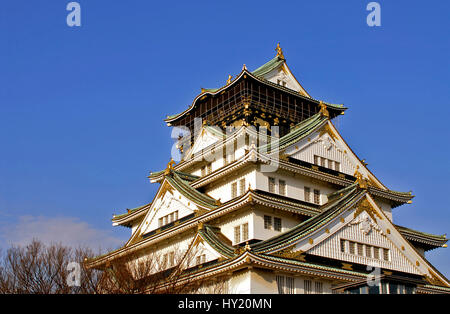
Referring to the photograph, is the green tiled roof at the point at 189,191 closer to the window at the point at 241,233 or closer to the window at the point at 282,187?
the window at the point at 241,233

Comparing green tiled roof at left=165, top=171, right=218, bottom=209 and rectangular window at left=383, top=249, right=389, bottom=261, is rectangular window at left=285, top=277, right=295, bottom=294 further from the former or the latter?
rectangular window at left=383, top=249, right=389, bottom=261

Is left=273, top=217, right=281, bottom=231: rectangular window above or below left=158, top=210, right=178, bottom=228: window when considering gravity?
below

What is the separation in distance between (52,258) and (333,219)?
18816mm

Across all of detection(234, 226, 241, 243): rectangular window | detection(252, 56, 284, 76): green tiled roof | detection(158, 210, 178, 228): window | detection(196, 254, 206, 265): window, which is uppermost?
detection(252, 56, 284, 76): green tiled roof

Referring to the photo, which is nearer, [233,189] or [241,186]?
[241,186]

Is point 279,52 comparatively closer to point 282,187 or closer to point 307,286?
point 282,187

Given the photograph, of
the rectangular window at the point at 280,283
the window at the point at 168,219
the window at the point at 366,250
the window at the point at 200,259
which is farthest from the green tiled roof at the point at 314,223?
the window at the point at 168,219

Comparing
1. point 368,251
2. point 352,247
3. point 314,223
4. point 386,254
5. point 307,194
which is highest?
point 307,194

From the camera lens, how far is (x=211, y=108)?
5472 cm

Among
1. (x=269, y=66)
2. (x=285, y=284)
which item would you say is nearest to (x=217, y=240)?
(x=285, y=284)

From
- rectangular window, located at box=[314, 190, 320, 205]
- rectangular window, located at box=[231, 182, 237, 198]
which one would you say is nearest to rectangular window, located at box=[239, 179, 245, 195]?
rectangular window, located at box=[231, 182, 237, 198]

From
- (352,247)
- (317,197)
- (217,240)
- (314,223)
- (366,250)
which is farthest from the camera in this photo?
(317,197)

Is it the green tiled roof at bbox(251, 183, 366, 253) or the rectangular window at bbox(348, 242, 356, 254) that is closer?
the green tiled roof at bbox(251, 183, 366, 253)
